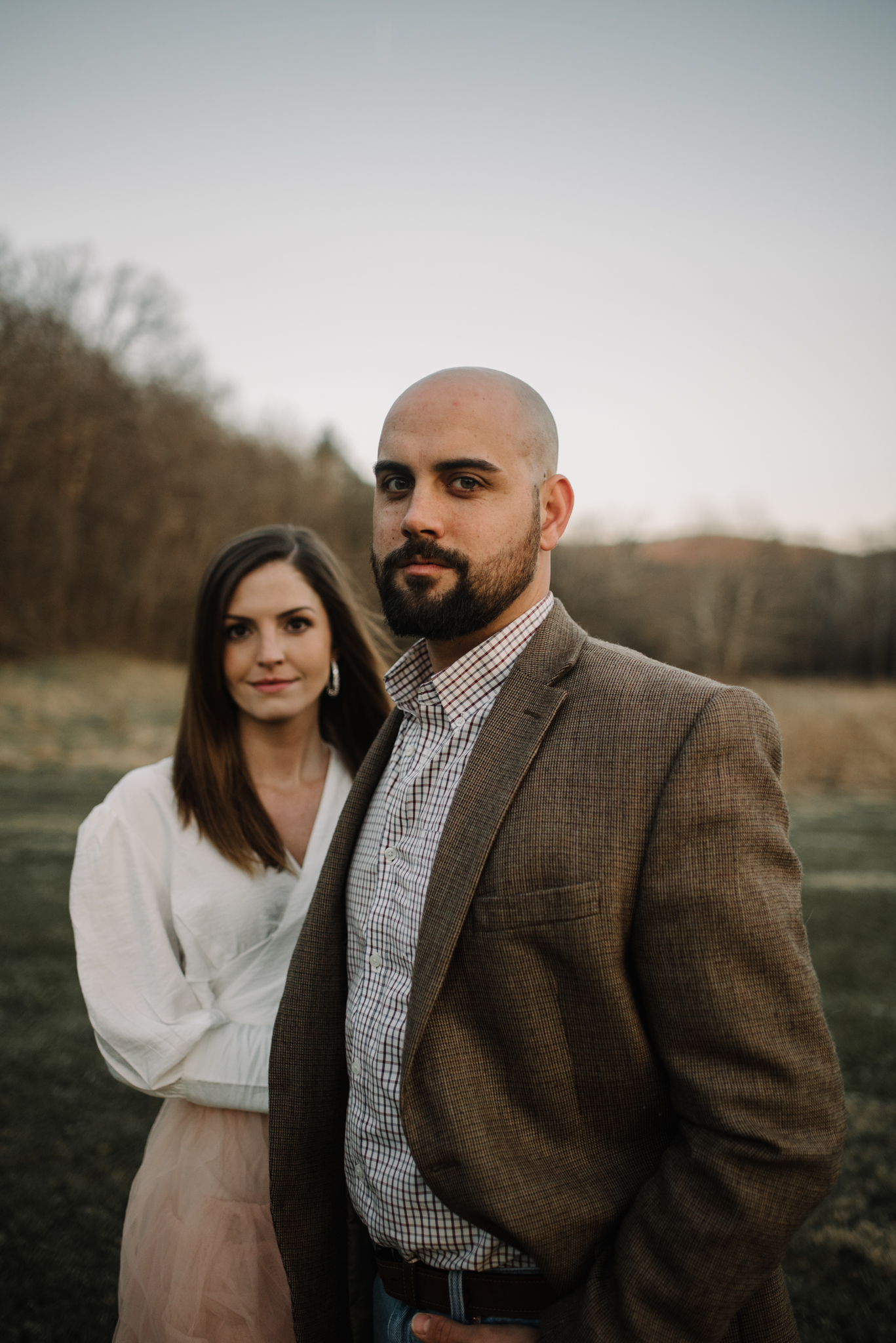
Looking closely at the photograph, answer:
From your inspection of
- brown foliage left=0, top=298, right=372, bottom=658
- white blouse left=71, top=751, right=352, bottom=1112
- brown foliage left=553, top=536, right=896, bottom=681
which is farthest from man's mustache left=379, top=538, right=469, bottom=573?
brown foliage left=0, top=298, right=372, bottom=658

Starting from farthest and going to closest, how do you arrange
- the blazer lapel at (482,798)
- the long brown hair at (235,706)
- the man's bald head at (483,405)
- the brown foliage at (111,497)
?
1. the brown foliage at (111,497)
2. the long brown hair at (235,706)
3. the man's bald head at (483,405)
4. the blazer lapel at (482,798)

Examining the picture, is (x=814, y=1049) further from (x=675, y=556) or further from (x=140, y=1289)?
(x=675, y=556)

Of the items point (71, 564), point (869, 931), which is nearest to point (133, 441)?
point (71, 564)

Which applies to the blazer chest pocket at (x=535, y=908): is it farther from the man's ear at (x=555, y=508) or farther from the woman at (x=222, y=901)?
the woman at (x=222, y=901)

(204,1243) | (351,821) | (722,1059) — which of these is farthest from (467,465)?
(204,1243)

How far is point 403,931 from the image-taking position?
62.0 inches

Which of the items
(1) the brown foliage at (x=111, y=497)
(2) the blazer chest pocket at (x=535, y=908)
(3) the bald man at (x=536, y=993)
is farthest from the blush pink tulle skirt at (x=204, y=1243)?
(1) the brown foliage at (x=111, y=497)

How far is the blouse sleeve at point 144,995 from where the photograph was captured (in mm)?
2117

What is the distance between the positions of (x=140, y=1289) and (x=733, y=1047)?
1665 millimetres

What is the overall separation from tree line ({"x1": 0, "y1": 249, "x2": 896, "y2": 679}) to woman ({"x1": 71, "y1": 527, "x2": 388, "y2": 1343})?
1506 centimetres

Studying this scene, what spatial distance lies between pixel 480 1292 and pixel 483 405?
5.36ft

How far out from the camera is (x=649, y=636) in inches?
1271

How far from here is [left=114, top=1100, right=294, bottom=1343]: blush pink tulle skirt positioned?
6.35 ft

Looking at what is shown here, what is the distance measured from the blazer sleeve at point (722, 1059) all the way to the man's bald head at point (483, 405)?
72cm
